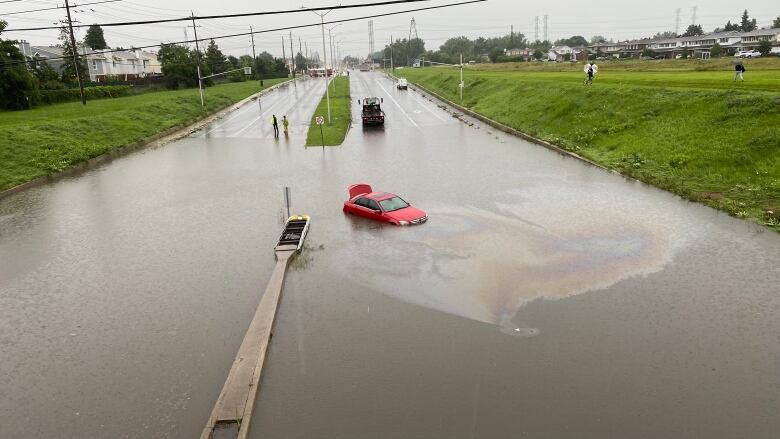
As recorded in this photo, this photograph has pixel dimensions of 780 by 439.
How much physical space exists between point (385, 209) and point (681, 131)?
1913cm

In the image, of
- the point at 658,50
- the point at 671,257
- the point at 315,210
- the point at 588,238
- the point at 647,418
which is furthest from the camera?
the point at 658,50

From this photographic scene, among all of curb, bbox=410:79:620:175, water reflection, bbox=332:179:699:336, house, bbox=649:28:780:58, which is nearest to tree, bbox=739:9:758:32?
house, bbox=649:28:780:58

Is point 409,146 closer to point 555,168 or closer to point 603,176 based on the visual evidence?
point 555,168

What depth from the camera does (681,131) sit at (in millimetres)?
29906

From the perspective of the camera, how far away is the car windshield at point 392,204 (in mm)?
20450

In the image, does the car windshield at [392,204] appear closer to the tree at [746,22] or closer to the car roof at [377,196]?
the car roof at [377,196]

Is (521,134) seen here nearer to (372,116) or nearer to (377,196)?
(372,116)

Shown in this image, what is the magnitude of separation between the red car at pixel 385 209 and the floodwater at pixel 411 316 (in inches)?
22.5

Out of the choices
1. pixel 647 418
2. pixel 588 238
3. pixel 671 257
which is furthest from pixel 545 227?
pixel 647 418

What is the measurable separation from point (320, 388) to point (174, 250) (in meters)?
9.94

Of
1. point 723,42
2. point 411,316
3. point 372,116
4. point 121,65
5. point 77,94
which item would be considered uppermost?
point 121,65

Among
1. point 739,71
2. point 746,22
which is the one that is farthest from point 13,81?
point 746,22

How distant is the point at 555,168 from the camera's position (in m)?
29.0

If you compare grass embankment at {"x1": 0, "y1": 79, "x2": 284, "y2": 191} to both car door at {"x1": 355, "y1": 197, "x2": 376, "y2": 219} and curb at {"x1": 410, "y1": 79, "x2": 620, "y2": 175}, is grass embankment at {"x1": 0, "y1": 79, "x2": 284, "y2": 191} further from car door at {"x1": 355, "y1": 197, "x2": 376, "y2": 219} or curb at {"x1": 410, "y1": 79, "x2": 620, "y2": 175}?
curb at {"x1": 410, "y1": 79, "x2": 620, "y2": 175}
